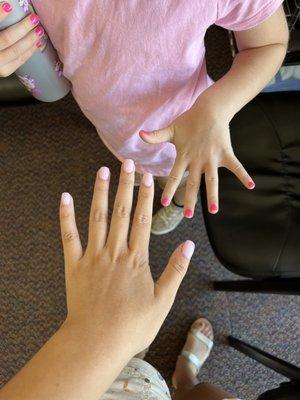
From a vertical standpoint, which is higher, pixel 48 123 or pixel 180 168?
pixel 180 168

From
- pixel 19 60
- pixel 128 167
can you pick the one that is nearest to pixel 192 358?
pixel 128 167

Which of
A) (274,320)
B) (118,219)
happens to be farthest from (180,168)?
(274,320)

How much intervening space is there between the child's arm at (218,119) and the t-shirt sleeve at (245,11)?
44 mm

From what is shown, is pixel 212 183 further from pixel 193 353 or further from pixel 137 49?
pixel 193 353

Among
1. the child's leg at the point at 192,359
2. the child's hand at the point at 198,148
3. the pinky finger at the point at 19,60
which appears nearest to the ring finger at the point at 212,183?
the child's hand at the point at 198,148

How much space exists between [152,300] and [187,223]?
77 centimetres

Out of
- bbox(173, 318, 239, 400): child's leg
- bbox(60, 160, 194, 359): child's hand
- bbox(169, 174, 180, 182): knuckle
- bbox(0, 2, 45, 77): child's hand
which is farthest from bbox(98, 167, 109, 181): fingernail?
bbox(173, 318, 239, 400): child's leg

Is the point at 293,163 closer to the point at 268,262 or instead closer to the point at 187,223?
the point at 268,262

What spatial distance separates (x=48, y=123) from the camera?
58.6 inches

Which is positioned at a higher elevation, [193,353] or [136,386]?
[136,386]

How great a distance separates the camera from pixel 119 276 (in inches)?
25.1

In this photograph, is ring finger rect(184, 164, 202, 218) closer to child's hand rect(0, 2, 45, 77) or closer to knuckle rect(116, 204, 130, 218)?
knuckle rect(116, 204, 130, 218)

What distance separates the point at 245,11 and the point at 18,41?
1.12ft

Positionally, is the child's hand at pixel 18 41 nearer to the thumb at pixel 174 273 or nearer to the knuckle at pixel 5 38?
the knuckle at pixel 5 38
